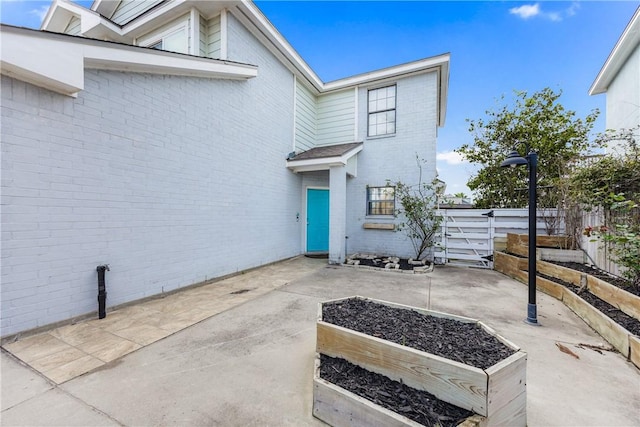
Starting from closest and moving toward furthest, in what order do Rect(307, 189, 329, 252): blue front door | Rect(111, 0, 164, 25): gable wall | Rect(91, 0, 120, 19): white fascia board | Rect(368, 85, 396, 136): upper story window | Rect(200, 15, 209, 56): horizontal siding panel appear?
Rect(200, 15, 209, 56): horizontal siding panel
Rect(111, 0, 164, 25): gable wall
Rect(91, 0, 120, 19): white fascia board
Rect(368, 85, 396, 136): upper story window
Rect(307, 189, 329, 252): blue front door

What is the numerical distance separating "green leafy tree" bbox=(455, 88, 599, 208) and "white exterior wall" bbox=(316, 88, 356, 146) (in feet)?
12.7

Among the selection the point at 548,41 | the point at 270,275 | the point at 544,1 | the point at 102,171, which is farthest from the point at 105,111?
the point at 548,41

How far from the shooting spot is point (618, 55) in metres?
6.41

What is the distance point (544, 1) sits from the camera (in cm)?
551

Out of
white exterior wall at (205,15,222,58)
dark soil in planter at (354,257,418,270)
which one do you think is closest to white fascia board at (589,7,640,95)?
dark soil in planter at (354,257,418,270)

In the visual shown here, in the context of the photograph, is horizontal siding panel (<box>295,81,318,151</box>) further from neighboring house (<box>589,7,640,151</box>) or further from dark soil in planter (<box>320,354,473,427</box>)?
neighboring house (<box>589,7,640,151</box>)

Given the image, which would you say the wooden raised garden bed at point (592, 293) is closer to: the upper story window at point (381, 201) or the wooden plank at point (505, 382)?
the wooden plank at point (505, 382)

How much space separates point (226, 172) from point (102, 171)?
2239mm

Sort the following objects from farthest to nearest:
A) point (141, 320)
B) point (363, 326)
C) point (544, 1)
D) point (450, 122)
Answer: point (450, 122) → point (544, 1) → point (141, 320) → point (363, 326)

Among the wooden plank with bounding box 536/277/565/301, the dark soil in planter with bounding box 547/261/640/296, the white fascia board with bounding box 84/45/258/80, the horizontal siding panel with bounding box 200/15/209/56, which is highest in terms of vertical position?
the horizontal siding panel with bounding box 200/15/209/56

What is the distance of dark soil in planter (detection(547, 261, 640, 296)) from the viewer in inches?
126

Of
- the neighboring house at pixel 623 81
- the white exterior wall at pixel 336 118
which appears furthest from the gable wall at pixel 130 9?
the neighboring house at pixel 623 81

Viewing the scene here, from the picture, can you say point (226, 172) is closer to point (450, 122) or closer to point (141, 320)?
point (141, 320)

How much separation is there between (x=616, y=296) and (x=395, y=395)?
343 centimetres
